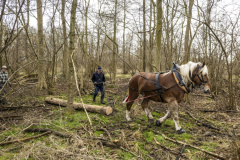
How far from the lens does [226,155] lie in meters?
3.07

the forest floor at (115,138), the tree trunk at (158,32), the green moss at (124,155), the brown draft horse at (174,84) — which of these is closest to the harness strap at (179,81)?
Answer: the brown draft horse at (174,84)

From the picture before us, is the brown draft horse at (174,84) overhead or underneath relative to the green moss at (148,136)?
overhead

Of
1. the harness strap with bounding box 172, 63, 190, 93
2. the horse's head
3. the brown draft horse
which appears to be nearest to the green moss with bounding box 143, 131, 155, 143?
the brown draft horse

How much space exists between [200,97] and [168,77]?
5.51 meters

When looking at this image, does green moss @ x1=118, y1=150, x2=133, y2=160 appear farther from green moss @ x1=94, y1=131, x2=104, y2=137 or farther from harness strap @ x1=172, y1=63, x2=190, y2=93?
harness strap @ x1=172, y1=63, x2=190, y2=93

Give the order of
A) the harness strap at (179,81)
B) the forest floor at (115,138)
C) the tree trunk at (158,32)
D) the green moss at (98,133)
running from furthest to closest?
the tree trunk at (158,32) → the harness strap at (179,81) → the green moss at (98,133) → the forest floor at (115,138)

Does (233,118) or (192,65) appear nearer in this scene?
(192,65)

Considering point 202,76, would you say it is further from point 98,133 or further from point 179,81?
point 98,133

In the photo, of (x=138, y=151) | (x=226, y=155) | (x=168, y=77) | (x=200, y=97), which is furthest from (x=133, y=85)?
(x=200, y=97)

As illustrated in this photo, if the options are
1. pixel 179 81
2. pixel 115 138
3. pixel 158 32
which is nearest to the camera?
pixel 115 138

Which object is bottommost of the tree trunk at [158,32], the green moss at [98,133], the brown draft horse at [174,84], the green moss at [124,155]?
the green moss at [124,155]

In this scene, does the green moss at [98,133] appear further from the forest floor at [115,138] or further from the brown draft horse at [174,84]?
the brown draft horse at [174,84]

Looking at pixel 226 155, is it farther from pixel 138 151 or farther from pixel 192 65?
pixel 192 65

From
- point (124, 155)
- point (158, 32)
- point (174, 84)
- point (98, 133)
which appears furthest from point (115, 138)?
point (158, 32)
